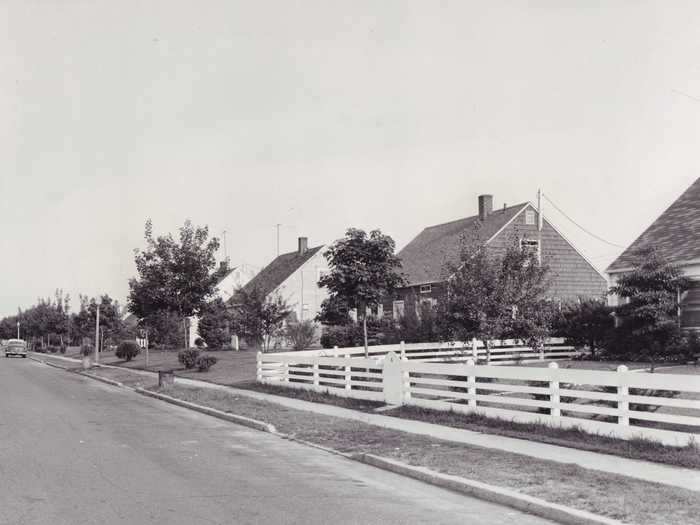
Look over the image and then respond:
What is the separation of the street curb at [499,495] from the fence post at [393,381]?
657 centimetres

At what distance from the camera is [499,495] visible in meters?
Answer: 8.30

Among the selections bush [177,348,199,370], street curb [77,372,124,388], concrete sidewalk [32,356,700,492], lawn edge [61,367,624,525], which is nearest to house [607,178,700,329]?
concrete sidewalk [32,356,700,492]

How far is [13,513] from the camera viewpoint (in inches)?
291

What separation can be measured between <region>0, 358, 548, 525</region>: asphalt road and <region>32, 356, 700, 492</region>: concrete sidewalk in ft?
6.88

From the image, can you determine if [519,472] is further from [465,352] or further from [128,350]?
[128,350]

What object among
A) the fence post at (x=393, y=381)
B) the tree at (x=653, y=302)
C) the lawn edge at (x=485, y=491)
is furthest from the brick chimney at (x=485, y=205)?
the lawn edge at (x=485, y=491)

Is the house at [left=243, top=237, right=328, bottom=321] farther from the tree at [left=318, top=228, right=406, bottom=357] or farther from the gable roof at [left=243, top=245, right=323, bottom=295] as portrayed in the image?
the tree at [left=318, top=228, right=406, bottom=357]

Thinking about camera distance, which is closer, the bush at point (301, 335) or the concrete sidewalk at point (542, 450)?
the concrete sidewalk at point (542, 450)

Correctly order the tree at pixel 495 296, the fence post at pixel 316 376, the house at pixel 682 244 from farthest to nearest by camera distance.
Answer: the house at pixel 682 244
the fence post at pixel 316 376
the tree at pixel 495 296

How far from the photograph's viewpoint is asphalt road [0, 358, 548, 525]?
24.5 feet

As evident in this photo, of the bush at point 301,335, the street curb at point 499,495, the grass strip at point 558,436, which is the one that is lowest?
the street curb at point 499,495

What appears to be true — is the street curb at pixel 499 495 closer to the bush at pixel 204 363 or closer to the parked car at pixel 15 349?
the bush at pixel 204 363

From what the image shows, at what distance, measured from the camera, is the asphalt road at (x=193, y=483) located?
7473mm

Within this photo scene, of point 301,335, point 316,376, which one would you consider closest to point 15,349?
point 301,335
